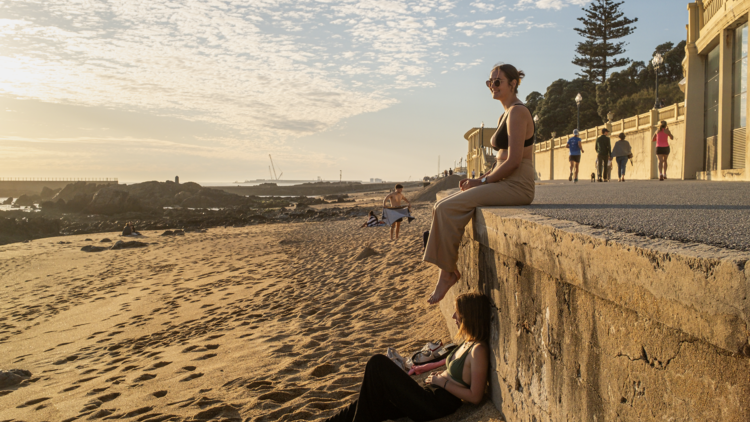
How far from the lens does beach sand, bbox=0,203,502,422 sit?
4438mm

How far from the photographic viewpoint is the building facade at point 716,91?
12.0 metres

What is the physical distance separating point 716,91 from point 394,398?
50.9ft

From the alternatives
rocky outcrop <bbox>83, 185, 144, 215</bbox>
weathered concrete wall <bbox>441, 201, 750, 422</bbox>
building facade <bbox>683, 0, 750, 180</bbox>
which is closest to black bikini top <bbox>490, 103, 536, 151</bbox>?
weathered concrete wall <bbox>441, 201, 750, 422</bbox>

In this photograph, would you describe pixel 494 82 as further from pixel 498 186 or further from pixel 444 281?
pixel 444 281

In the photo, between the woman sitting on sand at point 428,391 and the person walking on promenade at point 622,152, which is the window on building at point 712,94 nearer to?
the person walking on promenade at point 622,152

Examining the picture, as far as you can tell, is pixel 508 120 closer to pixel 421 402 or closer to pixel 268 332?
pixel 421 402

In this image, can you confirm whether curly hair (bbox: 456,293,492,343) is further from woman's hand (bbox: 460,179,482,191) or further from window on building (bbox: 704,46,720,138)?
window on building (bbox: 704,46,720,138)

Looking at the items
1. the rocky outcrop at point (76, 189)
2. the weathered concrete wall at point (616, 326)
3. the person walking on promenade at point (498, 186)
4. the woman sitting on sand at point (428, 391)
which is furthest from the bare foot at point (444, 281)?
the rocky outcrop at point (76, 189)

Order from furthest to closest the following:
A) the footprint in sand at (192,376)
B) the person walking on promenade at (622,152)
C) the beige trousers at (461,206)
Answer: the person walking on promenade at (622,152) < the footprint in sand at (192,376) < the beige trousers at (461,206)

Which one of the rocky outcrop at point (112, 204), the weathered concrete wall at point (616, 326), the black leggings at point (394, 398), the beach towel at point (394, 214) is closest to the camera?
the weathered concrete wall at point (616, 326)

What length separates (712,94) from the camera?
1428 centimetres

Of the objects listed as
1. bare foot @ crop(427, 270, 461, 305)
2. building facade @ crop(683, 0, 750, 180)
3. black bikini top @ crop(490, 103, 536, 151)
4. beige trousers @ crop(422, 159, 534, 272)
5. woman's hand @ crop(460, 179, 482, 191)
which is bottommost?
bare foot @ crop(427, 270, 461, 305)

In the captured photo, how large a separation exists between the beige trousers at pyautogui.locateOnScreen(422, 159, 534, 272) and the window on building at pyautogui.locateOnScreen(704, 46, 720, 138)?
44.1 ft

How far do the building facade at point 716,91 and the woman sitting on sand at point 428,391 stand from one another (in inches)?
452
